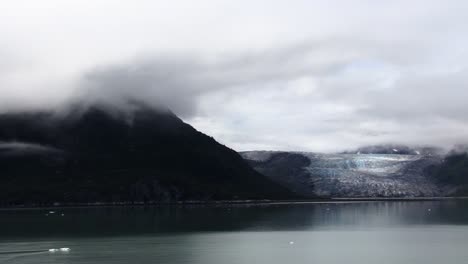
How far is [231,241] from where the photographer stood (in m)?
77.0

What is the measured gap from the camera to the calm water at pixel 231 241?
61438 mm

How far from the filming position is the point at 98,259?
6047 cm

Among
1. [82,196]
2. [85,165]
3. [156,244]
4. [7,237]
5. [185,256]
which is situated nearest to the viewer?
[185,256]

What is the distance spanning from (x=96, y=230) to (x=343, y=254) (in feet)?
135

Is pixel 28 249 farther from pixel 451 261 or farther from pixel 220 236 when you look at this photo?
pixel 451 261

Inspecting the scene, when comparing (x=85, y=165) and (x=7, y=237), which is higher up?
(x=85, y=165)

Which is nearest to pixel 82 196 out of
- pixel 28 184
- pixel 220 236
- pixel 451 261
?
pixel 28 184

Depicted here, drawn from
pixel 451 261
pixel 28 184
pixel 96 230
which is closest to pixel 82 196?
pixel 28 184

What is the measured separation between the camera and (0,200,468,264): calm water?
6144 cm

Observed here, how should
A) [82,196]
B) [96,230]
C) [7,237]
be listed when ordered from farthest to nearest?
[82,196] < [96,230] < [7,237]

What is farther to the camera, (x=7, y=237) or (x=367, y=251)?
(x=7, y=237)

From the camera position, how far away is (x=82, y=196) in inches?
6988

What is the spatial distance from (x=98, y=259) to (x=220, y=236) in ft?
83.2

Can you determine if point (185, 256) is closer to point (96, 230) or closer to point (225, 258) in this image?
point (225, 258)
